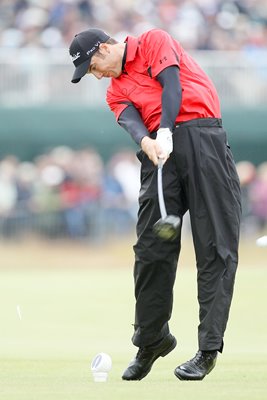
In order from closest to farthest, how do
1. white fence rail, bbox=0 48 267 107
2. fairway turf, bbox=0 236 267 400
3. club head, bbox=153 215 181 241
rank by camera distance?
fairway turf, bbox=0 236 267 400, club head, bbox=153 215 181 241, white fence rail, bbox=0 48 267 107

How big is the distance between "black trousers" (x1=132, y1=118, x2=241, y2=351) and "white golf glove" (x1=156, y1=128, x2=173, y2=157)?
0.81ft

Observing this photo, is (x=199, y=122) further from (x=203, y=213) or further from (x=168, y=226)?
(x=168, y=226)

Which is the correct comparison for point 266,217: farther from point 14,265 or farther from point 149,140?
point 149,140

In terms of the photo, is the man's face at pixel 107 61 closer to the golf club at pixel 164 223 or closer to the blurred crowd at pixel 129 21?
the golf club at pixel 164 223

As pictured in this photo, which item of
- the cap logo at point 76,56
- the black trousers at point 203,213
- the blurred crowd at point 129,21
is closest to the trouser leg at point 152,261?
the black trousers at point 203,213

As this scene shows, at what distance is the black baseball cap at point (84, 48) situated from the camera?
7.98 m

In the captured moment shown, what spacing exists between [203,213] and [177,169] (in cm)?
32

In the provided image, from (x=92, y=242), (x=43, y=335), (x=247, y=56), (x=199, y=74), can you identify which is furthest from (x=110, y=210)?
(x=199, y=74)

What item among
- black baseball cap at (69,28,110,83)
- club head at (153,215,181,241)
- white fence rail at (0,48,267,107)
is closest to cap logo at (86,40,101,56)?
black baseball cap at (69,28,110,83)

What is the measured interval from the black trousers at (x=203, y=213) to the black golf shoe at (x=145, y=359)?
0.43 m

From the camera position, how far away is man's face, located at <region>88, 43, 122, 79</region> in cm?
800

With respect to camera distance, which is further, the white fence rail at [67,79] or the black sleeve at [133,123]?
the white fence rail at [67,79]

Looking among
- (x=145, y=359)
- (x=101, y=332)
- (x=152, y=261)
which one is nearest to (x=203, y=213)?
(x=152, y=261)

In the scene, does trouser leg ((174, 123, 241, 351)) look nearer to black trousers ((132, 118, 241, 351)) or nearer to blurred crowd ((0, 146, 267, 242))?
black trousers ((132, 118, 241, 351))
